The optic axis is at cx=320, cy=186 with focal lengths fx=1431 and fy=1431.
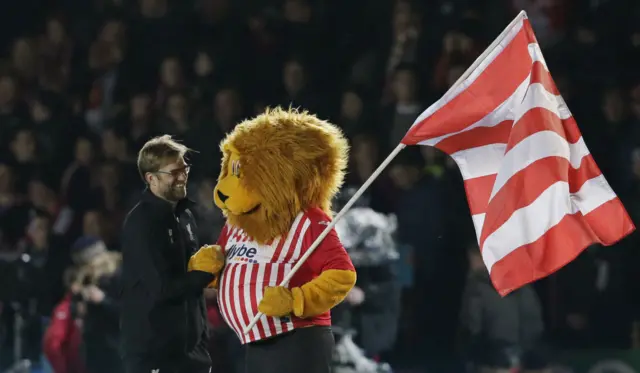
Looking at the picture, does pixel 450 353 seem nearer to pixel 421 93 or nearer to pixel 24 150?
pixel 421 93

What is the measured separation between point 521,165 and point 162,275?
1365 millimetres

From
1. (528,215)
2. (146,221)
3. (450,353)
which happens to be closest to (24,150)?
(450,353)

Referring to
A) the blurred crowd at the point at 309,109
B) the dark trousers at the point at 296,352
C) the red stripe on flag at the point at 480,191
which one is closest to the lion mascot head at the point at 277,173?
the dark trousers at the point at 296,352

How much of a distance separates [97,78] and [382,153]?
2559mm

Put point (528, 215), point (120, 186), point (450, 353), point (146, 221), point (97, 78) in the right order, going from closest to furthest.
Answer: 1. point (528, 215)
2. point (146, 221)
3. point (450, 353)
4. point (120, 186)
5. point (97, 78)

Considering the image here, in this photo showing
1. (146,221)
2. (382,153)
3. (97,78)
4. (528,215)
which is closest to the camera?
(528,215)

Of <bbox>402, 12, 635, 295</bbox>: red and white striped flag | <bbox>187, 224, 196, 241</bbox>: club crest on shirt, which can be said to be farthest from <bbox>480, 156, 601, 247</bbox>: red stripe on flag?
<bbox>187, 224, 196, 241</bbox>: club crest on shirt

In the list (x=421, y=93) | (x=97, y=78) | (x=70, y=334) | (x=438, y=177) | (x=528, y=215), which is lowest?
(x=528, y=215)

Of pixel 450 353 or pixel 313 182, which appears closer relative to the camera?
pixel 313 182

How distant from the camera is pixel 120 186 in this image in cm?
925

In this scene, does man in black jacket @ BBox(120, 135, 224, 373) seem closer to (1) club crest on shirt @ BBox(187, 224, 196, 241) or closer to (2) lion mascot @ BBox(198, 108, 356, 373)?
(1) club crest on shirt @ BBox(187, 224, 196, 241)

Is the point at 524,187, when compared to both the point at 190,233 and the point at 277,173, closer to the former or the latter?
the point at 277,173

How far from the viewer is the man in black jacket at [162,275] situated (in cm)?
520

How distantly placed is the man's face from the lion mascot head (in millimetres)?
278
